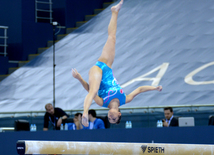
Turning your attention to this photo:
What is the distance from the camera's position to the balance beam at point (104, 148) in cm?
437

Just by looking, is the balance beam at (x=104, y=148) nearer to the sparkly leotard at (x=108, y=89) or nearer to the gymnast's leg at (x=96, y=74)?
the gymnast's leg at (x=96, y=74)

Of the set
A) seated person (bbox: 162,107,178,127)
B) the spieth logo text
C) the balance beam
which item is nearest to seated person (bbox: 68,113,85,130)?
seated person (bbox: 162,107,178,127)

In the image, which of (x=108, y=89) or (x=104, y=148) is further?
(x=108, y=89)

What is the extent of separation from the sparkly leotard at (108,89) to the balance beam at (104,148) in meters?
0.89

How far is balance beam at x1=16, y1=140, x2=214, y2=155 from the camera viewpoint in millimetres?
4371

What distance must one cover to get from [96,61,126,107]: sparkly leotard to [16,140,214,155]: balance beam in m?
0.89

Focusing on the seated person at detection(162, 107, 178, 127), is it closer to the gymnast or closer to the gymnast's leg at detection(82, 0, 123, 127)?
the gymnast

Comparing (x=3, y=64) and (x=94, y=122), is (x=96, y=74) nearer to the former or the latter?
(x=94, y=122)

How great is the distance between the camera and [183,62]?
11594 millimetres

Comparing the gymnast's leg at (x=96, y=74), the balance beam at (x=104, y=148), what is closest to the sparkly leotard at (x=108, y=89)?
the gymnast's leg at (x=96, y=74)

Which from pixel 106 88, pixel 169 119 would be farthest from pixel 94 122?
pixel 106 88

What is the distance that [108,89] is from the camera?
520cm

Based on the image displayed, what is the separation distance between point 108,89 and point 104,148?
104 centimetres

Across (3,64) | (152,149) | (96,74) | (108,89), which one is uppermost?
(3,64)
